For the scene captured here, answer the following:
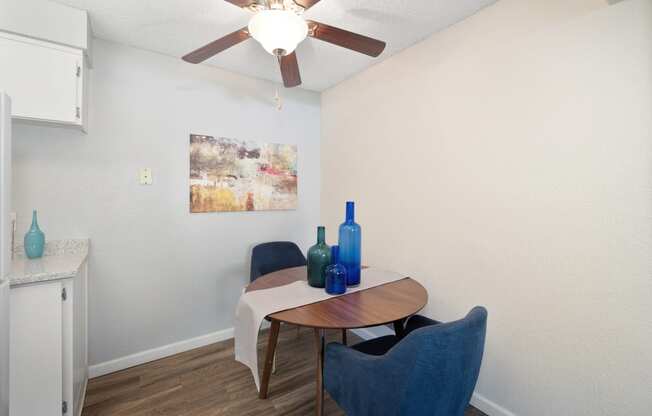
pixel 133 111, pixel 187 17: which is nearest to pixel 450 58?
pixel 187 17

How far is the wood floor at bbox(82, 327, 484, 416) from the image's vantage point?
166 centimetres

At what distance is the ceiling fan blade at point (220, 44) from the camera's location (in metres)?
1.45

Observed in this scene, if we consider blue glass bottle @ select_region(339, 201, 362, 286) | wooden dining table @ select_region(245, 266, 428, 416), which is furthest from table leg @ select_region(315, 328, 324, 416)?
blue glass bottle @ select_region(339, 201, 362, 286)

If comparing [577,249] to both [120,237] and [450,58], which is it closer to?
[450,58]

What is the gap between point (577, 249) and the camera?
1.32m

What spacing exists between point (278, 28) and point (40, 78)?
1.41m

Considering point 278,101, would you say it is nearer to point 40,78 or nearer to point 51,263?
point 40,78

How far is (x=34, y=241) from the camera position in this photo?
1628mm

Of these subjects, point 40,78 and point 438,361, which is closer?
point 438,361

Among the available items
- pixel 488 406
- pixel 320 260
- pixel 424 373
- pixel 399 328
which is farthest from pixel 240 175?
pixel 488 406

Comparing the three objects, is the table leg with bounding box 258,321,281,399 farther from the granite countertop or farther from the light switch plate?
the light switch plate

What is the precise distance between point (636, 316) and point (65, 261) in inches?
109

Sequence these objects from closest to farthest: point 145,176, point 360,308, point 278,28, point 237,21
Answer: point 278,28, point 360,308, point 237,21, point 145,176

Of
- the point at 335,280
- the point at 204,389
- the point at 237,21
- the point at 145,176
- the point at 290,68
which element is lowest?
the point at 204,389
